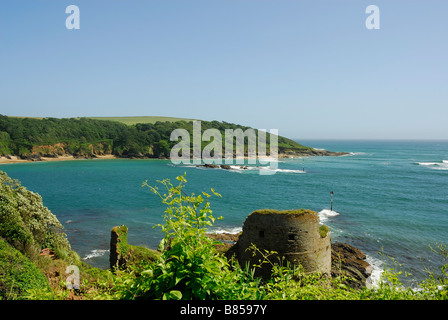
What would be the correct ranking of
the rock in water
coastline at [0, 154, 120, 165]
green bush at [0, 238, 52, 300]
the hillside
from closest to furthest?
green bush at [0, 238, 52, 300]
the rock in water
coastline at [0, 154, 120, 165]
the hillside

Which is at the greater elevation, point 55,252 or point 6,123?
point 6,123

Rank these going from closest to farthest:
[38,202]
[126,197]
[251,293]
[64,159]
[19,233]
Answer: [251,293] < [19,233] < [38,202] < [126,197] < [64,159]

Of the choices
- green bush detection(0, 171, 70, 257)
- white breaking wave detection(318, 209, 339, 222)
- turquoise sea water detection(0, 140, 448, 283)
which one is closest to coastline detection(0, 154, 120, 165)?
turquoise sea water detection(0, 140, 448, 283)

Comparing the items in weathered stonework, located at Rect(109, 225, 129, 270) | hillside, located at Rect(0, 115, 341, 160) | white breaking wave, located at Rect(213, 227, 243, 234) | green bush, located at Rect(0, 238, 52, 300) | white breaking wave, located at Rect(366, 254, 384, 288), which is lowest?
white breaking wave, located at Rect(366, 254, 384, 288)

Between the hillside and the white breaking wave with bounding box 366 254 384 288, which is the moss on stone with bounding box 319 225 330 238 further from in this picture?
the hillside

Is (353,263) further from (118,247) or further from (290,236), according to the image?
(118,247)

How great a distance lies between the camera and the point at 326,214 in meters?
43.9

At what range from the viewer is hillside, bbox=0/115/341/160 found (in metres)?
119

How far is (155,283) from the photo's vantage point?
4207mm

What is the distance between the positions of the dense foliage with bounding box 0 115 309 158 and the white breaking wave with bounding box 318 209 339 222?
98.6 meters

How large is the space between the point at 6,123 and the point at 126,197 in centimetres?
10622

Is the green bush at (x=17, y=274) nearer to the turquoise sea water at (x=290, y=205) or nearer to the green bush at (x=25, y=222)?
the green bush at (x=25, y=222)
